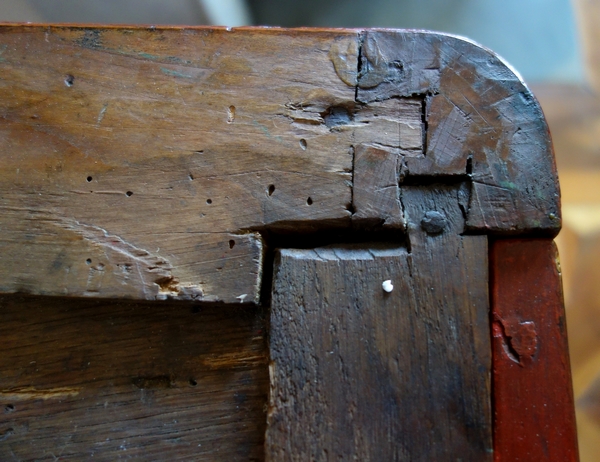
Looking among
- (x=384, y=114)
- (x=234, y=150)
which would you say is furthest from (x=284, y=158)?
(x=384, y=114)

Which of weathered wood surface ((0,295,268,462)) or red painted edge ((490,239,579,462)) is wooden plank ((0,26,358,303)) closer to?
weathered wood surface ((0,295,268,462))

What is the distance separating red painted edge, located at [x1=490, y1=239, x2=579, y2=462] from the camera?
68 cm

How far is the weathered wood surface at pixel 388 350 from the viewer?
2.23ft

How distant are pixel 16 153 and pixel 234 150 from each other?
16.2 inches

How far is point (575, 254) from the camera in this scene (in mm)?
1303

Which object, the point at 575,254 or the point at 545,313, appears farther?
the point at 575,254

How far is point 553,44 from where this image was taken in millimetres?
1454

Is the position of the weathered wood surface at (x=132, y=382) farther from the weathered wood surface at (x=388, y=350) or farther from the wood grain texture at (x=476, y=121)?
the wood grain texture at (x=476, y=121)

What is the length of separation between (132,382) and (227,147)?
1.57 feet

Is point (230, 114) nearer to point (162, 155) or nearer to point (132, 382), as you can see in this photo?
point (162, 155)

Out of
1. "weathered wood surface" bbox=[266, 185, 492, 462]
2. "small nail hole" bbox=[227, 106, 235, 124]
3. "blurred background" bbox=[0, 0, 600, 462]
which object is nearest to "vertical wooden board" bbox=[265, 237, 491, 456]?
"weathered wood surface" bbox=[266, 185, 492, 462]

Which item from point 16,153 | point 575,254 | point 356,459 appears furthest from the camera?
point 575,254

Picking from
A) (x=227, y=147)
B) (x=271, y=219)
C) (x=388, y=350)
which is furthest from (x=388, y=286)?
(x=227, y=147)

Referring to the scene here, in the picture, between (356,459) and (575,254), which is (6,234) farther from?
(575,254)
